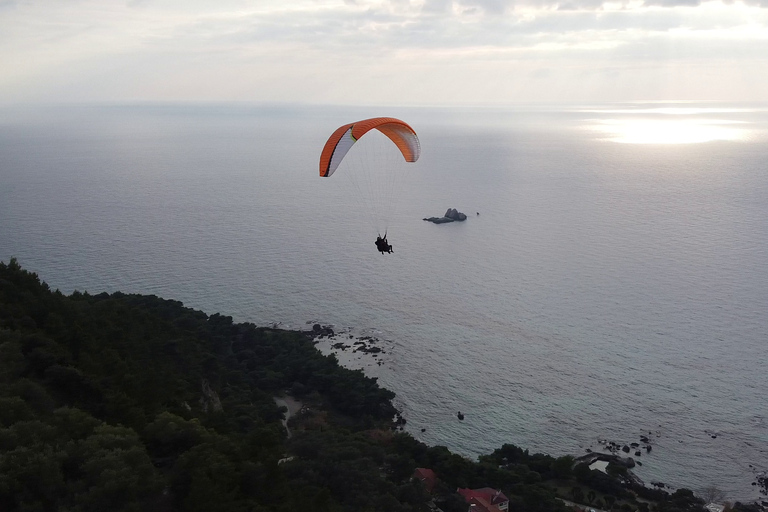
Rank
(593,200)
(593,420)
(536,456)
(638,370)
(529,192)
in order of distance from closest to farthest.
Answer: (536,456), (593,420), (638,370), (593,200), (529,192)

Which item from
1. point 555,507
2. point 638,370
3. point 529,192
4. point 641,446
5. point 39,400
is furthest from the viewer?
point 529,192

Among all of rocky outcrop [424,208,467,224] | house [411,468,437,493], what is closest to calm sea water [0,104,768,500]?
rocky outcrop [424,208,467,224]

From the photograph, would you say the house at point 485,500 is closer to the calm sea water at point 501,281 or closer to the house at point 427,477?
the house at point 427,477

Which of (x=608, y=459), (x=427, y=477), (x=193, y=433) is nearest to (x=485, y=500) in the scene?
(x=427, y=477)

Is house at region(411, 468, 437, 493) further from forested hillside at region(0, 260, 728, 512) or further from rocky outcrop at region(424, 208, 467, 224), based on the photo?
rocky outcrop at region(424, 208, 467, 224)

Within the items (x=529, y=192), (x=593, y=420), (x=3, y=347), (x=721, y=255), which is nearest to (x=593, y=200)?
(x=529, y=192)

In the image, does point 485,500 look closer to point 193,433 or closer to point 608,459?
point 608,459

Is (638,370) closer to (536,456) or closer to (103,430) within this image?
(536,456)
